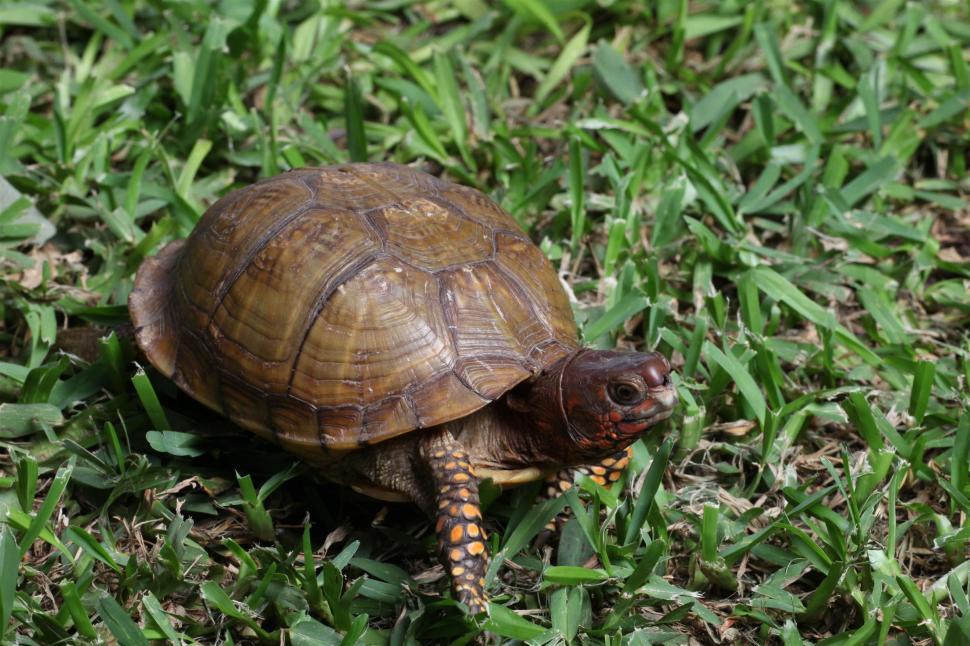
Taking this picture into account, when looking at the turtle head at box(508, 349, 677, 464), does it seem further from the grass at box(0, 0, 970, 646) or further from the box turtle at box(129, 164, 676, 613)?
the grass at box(0, 0, 970, 646)

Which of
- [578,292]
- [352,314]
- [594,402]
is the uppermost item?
[352,314]

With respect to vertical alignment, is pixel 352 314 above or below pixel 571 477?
above

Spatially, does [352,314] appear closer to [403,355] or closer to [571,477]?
[403,355]

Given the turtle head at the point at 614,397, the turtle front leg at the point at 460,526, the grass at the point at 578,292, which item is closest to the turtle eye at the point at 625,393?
the turtle head at the point at 614,397

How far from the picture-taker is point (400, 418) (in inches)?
89.0

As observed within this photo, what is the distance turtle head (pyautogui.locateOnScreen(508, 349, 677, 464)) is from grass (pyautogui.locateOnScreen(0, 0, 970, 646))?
160 mm

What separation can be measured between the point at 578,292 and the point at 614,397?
963mm

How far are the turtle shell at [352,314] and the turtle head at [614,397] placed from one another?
152 millimetres

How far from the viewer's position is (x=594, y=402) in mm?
2205

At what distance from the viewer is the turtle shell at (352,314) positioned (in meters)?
2.29

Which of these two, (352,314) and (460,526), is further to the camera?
(352,314)

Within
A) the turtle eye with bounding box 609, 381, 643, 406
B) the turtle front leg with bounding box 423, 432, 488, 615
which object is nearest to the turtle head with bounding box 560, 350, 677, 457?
the turtle eye with bounding box 609, 381, 643, 406

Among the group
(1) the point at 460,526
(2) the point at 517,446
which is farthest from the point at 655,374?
(1) the point at 460,526

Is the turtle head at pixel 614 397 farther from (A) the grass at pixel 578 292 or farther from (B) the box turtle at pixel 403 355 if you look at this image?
(A) the grass at pixel 578 292
